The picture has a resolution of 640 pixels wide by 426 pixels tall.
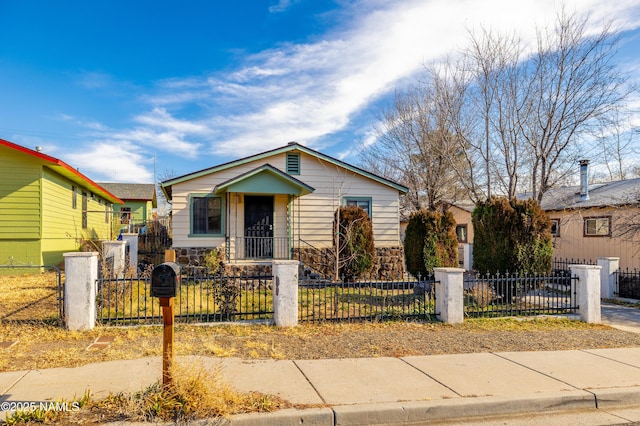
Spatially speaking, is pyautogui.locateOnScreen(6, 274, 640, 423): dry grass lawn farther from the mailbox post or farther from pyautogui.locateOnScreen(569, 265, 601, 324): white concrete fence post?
the mailbox post

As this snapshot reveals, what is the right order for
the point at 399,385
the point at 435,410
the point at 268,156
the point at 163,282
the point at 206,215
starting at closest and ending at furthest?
the point at 163,282 → the point at 435,410 → the point at 399,385 → the point at 206,215 → the point at 268,156

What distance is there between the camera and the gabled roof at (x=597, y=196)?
16223 millimetres

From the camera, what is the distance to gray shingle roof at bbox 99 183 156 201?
115 ft

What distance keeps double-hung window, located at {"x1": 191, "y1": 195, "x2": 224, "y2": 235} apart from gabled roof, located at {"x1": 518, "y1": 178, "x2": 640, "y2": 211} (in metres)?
13.4

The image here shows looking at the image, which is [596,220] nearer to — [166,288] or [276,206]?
[276,206]

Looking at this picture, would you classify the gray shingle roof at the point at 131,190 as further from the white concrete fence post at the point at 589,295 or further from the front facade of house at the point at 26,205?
the white concrete fence post at the point at 589,295

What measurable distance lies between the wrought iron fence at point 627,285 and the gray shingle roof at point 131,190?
3241 cm

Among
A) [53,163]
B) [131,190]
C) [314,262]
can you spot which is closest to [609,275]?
[314,262]

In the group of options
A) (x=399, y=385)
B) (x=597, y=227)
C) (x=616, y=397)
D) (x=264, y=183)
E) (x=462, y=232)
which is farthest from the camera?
(x=462, y=232)

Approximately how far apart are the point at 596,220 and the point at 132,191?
3315 centimetres

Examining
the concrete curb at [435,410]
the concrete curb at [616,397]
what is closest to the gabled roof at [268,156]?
the concrete curb at [435,410]

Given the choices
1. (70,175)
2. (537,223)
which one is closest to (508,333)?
(537,223)

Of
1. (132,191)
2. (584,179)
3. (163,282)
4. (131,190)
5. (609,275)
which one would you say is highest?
(131,190)

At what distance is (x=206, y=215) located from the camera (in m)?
15.6
